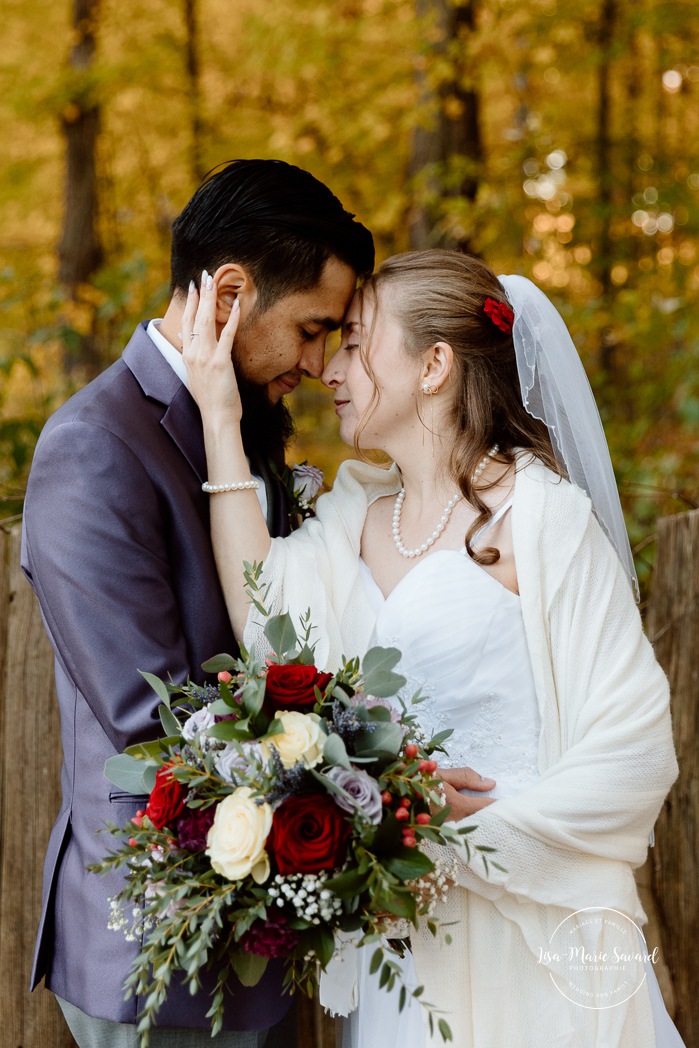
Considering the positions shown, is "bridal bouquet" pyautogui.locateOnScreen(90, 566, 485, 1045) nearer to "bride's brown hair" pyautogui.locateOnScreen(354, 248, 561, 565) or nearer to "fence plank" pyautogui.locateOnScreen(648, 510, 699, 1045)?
"bride's brown hair" pyautogui.locateOnScreen(354, 248, 561, 565)

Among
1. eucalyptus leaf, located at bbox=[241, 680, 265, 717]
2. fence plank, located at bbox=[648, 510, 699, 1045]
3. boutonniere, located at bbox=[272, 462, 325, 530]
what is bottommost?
fence plank, located at bbox=[648, 510, 699, 1045]

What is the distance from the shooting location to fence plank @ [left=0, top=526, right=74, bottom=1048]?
9.61ft

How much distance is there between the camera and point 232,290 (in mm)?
2504

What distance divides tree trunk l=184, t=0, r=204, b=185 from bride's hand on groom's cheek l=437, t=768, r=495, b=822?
8626 mm

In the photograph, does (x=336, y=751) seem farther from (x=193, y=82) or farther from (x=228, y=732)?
(x=193, y=82)

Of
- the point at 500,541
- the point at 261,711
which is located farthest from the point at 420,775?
the point at 500,541

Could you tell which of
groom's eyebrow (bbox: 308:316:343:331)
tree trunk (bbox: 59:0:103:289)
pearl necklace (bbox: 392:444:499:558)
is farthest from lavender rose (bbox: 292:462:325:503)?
tree trunk (bbox: 59:0:103:289)

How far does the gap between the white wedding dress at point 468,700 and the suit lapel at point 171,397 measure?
64 centimetres

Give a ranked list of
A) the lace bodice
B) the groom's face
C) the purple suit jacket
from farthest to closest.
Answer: the groom's face < the lace bodice < the purple suit jacket

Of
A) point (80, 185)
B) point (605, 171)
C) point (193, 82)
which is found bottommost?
point (605, 171)

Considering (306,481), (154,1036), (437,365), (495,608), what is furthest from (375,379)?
(154,1036)

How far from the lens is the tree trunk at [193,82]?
9805mm

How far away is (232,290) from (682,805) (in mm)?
2198

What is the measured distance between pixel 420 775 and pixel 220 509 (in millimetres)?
865
